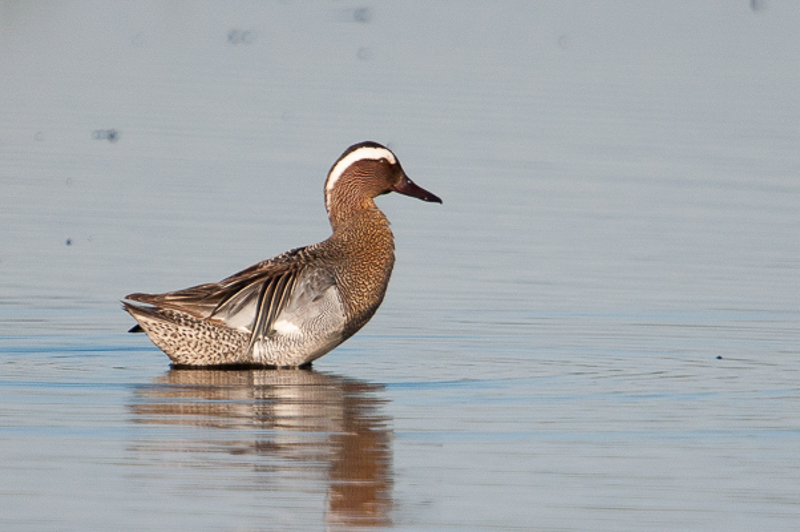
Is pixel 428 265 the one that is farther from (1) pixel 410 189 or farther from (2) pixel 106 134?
(2) pixel 106 134

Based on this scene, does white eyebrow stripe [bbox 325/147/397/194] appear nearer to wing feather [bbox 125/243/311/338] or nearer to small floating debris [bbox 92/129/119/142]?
wing feather [bbox 125/243/311/338]

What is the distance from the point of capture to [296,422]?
309 inches

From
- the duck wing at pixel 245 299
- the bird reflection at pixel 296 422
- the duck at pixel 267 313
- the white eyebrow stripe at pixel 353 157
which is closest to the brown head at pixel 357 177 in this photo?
the white eyebrow stripe at pixel 353 157

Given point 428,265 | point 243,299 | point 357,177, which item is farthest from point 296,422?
point 428,265

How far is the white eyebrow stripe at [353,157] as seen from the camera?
1026 centimetres

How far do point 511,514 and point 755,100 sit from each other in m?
12.3

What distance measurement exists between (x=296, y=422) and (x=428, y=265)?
4218 millimetres

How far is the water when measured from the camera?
6723mm

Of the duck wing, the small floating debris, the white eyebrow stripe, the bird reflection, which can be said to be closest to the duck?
the duck wing

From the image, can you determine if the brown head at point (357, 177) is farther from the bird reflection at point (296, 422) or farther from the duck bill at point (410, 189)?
the bird reflection at point (296, 422)

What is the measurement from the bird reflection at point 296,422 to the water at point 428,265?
0.09 feet

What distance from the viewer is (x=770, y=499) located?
A: 6621mm

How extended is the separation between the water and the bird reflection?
1.1 inches

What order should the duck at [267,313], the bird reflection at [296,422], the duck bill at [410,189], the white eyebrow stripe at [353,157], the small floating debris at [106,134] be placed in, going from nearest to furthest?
the bird reflection at [296,422] → the duck at [267,313] → the white eyebrow stripe at [353,157] → the duck bill at [410,189] → the small floating debris at [106,134]
